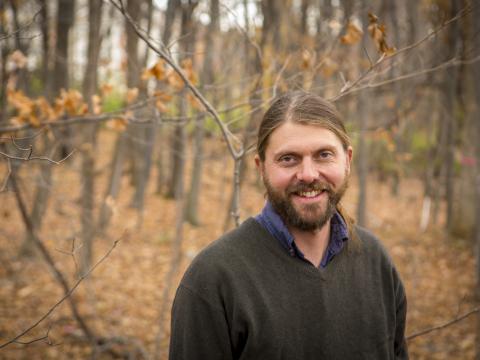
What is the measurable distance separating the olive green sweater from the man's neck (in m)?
0.08

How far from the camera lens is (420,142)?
15.8 metres

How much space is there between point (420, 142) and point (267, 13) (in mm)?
12381

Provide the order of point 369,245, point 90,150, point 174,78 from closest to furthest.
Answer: point 369,245, point 174,78, point 90,150

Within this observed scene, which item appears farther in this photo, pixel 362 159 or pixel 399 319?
pixel 362 159

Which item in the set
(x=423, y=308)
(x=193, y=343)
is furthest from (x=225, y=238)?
(x=423, y=308)

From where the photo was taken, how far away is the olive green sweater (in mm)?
1524

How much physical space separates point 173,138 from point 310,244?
5774 mm

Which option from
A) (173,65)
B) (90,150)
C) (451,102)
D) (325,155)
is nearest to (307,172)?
(325,155)

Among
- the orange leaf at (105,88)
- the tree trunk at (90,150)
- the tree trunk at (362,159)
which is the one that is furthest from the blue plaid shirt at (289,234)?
the tree trunk at (362,159)

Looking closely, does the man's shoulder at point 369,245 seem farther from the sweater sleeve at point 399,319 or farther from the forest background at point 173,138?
the forest background at point 173,138

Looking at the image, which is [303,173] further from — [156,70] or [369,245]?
[156,70]

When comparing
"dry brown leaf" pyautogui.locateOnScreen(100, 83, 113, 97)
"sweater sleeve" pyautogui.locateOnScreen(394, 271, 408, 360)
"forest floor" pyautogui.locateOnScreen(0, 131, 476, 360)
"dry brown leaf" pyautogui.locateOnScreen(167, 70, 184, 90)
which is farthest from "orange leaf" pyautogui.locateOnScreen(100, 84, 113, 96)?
"sweater sleeve" pyautogui.locateOnScreen(394, 271, 408, 360)

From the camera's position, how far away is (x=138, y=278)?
21.1 ft

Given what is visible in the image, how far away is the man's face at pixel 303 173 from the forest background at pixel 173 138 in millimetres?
493
